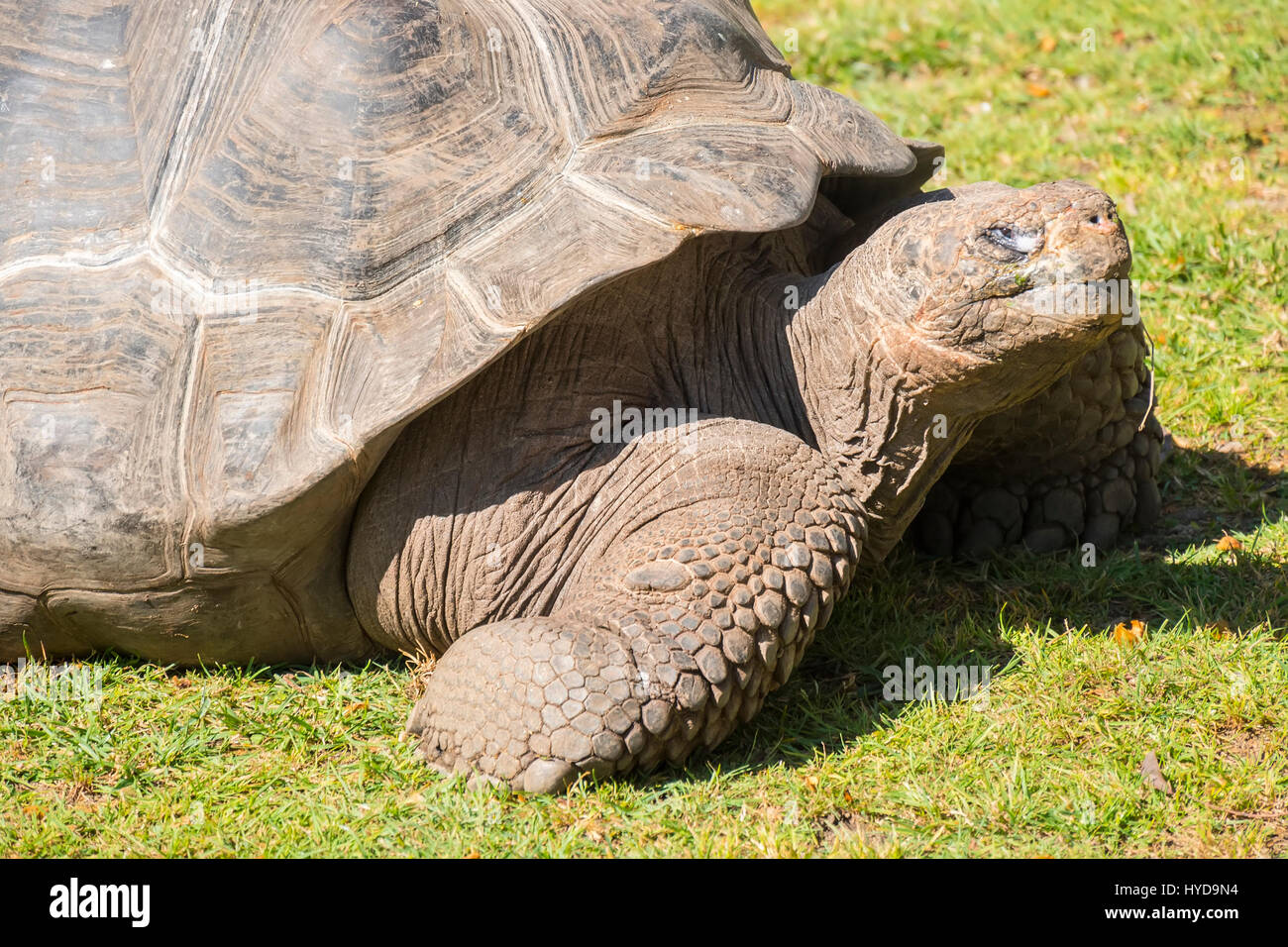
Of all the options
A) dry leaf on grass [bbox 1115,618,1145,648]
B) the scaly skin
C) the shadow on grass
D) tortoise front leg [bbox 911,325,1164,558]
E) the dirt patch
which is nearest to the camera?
the dirt patch

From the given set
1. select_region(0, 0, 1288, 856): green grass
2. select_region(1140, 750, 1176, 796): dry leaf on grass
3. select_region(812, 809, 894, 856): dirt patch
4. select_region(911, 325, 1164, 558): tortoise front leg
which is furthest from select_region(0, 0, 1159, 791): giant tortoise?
select_region(1140, 750, 1176, 796): dry leaf on grass

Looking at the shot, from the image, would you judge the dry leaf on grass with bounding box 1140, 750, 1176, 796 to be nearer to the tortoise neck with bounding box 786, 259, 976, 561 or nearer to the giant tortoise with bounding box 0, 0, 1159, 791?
the giant tortoise with bounding box 0, 0, 1159, 791

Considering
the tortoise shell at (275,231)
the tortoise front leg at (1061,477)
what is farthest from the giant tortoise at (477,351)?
the tortoise front leg at (1061,477)

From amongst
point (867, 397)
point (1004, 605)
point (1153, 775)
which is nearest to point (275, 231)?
point (867, 397)

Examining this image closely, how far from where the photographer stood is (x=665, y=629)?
3215mm

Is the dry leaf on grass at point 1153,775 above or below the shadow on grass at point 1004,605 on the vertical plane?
below

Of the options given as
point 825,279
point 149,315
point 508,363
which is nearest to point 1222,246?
point 825,279

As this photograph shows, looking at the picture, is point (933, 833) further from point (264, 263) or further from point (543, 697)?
point (264, 263)

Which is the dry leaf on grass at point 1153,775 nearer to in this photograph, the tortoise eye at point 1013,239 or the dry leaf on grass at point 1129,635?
the dry leaf on grass at point 1129,635

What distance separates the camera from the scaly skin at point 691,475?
3.19m

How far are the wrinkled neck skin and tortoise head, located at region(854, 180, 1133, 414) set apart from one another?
0.03 meters

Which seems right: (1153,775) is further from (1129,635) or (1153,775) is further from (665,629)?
(665,629)

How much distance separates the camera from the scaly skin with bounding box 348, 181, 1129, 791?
3188mm

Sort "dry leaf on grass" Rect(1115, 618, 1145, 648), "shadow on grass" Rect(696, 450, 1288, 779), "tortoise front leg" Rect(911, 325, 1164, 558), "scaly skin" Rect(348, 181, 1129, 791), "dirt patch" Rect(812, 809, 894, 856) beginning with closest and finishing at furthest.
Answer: "dirt patch" Rect(812, 809, 894, 856)
"scaly skin" Rect(348, 181, 1129, 791)
"shadow on grass" Rect(696, 450, 1288, 779)
"dry leaf on grass" Rect(1115, 618, 1145, 648)
"tortoise front leg" Rect(911, 325, 1164, 558)
